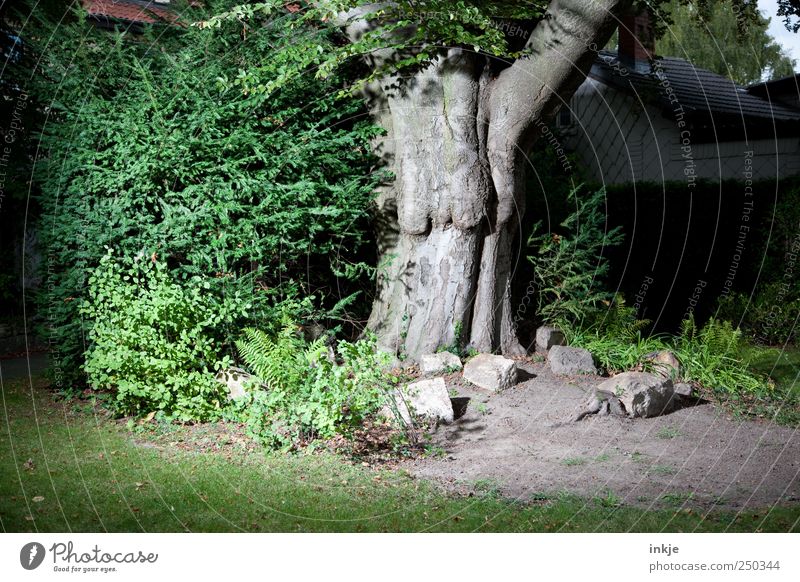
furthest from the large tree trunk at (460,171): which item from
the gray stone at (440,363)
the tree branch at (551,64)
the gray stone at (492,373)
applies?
the gray stone at (492,373)

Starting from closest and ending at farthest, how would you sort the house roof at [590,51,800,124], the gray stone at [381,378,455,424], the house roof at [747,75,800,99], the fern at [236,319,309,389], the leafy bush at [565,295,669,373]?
the fern at [236,319,309,389] < the gray stone at [381,378,455,424] < the leafy bush at [565,295,669,373] < the house roof at [747,75,800,99] < the house roof at [590,51,800,124]

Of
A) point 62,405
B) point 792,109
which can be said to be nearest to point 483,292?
point 62,405

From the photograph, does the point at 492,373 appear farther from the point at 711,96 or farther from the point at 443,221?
the point at 711,96

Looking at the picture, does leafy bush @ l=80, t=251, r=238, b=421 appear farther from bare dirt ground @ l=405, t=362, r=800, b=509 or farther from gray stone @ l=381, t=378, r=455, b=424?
bare dirt ground @ l=405, t=362, r=800, b=509

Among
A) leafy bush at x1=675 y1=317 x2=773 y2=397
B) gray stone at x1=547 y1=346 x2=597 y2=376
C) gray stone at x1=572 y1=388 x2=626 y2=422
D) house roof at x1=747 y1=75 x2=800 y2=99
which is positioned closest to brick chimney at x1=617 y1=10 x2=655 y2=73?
house roof at x1=747 y1=75 x2=800 y2=99

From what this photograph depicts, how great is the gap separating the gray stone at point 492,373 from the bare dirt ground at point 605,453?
88 mm

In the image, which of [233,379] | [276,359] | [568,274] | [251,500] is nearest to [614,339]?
[568,274]

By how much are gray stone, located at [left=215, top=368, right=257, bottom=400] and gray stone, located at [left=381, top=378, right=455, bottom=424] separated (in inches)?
50.8

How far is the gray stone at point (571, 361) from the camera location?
293 inches

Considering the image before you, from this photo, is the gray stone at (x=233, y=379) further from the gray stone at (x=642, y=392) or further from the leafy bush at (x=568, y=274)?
the leafy bush at (x=568, y=274)

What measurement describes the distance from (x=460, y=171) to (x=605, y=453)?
2.86 meters

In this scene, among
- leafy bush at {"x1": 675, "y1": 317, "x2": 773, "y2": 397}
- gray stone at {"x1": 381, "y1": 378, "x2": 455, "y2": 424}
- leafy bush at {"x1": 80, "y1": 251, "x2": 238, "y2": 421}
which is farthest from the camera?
leafy bush at {"x1": 675, "y1": 317, "x2": 773, "y2": 397}

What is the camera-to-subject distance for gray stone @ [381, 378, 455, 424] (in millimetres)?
6367

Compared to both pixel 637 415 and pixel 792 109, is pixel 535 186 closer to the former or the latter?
pixel 637 415
